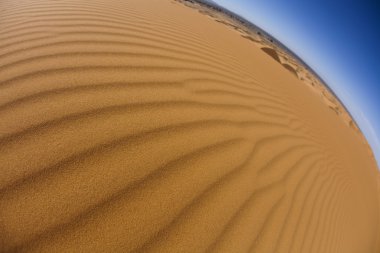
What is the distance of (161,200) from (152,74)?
1.15m

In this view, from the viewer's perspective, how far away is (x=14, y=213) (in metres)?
0.91

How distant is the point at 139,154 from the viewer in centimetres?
130

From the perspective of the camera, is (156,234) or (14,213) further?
(156,234)

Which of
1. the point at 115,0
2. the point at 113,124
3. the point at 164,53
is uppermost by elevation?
the point at 115,0

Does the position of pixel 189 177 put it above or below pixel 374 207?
below

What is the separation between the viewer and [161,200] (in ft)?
3.89

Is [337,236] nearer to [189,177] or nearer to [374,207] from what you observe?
[189,177]

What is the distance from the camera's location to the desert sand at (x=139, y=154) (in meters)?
1.00

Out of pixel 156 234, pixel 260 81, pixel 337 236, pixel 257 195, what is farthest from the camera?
pixel 260 81

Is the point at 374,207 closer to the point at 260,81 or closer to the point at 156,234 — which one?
the point at 260,81

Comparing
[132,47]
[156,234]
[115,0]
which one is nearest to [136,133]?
[156,234]

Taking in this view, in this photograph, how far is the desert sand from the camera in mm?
999

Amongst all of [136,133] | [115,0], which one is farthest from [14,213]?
[115,0]

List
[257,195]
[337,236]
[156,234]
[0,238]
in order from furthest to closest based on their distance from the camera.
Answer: [337,236], [257,195], [156,234], [0,238]
